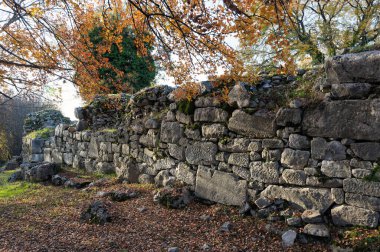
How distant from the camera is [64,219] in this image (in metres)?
5.09

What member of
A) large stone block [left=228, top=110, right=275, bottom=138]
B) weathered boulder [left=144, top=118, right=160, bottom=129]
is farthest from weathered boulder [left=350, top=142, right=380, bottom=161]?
weathered boulder [left=144, top=118, right=160, bottom=129]

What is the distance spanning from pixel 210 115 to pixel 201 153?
27.1 inches

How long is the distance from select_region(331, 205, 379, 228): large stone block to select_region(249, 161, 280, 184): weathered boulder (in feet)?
2.83

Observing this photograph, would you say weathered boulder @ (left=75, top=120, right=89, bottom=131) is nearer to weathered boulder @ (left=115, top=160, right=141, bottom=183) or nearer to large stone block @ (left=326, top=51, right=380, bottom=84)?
weathered boulder @ (left=115, top=160, right=141, bottom=183)

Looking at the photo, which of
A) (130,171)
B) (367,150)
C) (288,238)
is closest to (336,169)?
(367,150)

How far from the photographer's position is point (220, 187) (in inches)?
200

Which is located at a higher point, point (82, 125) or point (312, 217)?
point (82, 125)

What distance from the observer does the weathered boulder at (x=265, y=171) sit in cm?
441

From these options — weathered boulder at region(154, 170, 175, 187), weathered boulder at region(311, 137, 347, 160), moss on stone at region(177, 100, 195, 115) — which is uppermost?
moss on stone at region(177, 100, 195, 115)

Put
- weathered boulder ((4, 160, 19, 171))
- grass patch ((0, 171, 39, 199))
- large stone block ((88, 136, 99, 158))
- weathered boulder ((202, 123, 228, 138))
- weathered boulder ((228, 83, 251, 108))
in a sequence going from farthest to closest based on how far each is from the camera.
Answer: weathered boulder ((4, 160, 19, 171)), large stone block ((88, 136, 99, 158)), grass patch ((0, 171, 39, 199)), weathered boulder ((202, 123, 228, 138)), weathered boulder ((228, 83, 251, 108))

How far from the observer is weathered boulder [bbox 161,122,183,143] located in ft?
19.5

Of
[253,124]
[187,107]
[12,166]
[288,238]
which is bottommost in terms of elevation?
[12,166]

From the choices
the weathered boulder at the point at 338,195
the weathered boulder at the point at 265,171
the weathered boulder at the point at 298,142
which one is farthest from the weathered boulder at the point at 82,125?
the weathered boulder at the point at 338,195

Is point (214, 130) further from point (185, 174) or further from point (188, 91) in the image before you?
point (185, 174)
